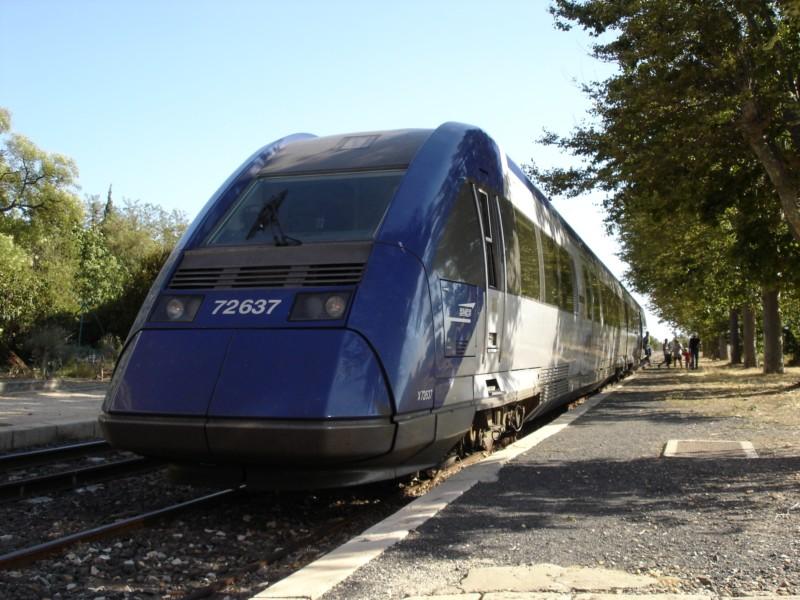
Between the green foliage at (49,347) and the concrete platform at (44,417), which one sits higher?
the green foliage at (49,347)

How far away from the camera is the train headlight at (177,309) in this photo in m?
6.08

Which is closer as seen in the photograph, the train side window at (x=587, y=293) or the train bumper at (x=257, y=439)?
the train bumper at (x=257, y=439)

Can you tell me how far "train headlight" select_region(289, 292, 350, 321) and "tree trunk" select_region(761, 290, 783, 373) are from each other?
22.8 meters

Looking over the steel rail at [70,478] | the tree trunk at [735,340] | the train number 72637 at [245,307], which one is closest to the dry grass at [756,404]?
the train number 72637 at [245,307]

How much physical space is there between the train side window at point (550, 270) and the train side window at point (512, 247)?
4.73 feet

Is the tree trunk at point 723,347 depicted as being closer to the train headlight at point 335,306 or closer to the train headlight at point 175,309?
the train headlight at point 335,306

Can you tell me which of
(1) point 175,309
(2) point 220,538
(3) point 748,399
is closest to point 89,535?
(2) point 220,538

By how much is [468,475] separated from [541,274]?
357 cm

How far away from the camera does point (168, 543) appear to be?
225 inches

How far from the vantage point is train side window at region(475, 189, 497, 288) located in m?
7.41

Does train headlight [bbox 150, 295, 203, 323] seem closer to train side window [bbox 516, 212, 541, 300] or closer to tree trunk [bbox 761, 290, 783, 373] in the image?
train side window [bbox 516, 212, 541, 300]

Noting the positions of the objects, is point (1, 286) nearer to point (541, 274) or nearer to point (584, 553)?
point (541, 274)

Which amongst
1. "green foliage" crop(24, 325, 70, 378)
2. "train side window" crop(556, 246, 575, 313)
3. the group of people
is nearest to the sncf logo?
"train side window" crop(556, 246, 575, 313)

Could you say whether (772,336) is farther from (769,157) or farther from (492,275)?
(492,275)
